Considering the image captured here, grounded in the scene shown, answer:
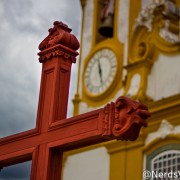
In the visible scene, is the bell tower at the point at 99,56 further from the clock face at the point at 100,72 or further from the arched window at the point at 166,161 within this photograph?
the arched window at the point at 166,161

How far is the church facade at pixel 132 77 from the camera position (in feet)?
41.5

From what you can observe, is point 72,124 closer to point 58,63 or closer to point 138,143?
point 58,63

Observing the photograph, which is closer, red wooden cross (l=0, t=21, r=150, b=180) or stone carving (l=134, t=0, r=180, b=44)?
red wooden cross (l=0, t=21, r=150, b=180)

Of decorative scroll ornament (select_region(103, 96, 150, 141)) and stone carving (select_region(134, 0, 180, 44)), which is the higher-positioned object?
stone carving (select_region(134, 0, 180, 44))

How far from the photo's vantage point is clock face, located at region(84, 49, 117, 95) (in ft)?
48.9

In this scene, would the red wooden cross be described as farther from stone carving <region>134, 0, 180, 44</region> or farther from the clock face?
the clock face

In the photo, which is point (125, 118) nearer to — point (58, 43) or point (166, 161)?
point (58, 43)

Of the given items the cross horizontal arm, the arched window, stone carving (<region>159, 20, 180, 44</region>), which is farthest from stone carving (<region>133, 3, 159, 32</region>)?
the cross horizontal arm

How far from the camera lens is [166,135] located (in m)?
12.5

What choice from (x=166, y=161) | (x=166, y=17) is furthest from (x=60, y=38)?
(x=166, y=17)

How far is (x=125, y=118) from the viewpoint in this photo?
2.60m

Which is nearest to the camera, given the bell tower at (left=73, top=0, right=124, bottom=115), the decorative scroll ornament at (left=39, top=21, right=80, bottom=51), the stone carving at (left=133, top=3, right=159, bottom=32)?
the decorative scroll ornament at (left=39, top=21, right=80, bottom=51)

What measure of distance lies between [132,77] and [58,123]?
1114cm

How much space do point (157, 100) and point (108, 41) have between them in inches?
119
